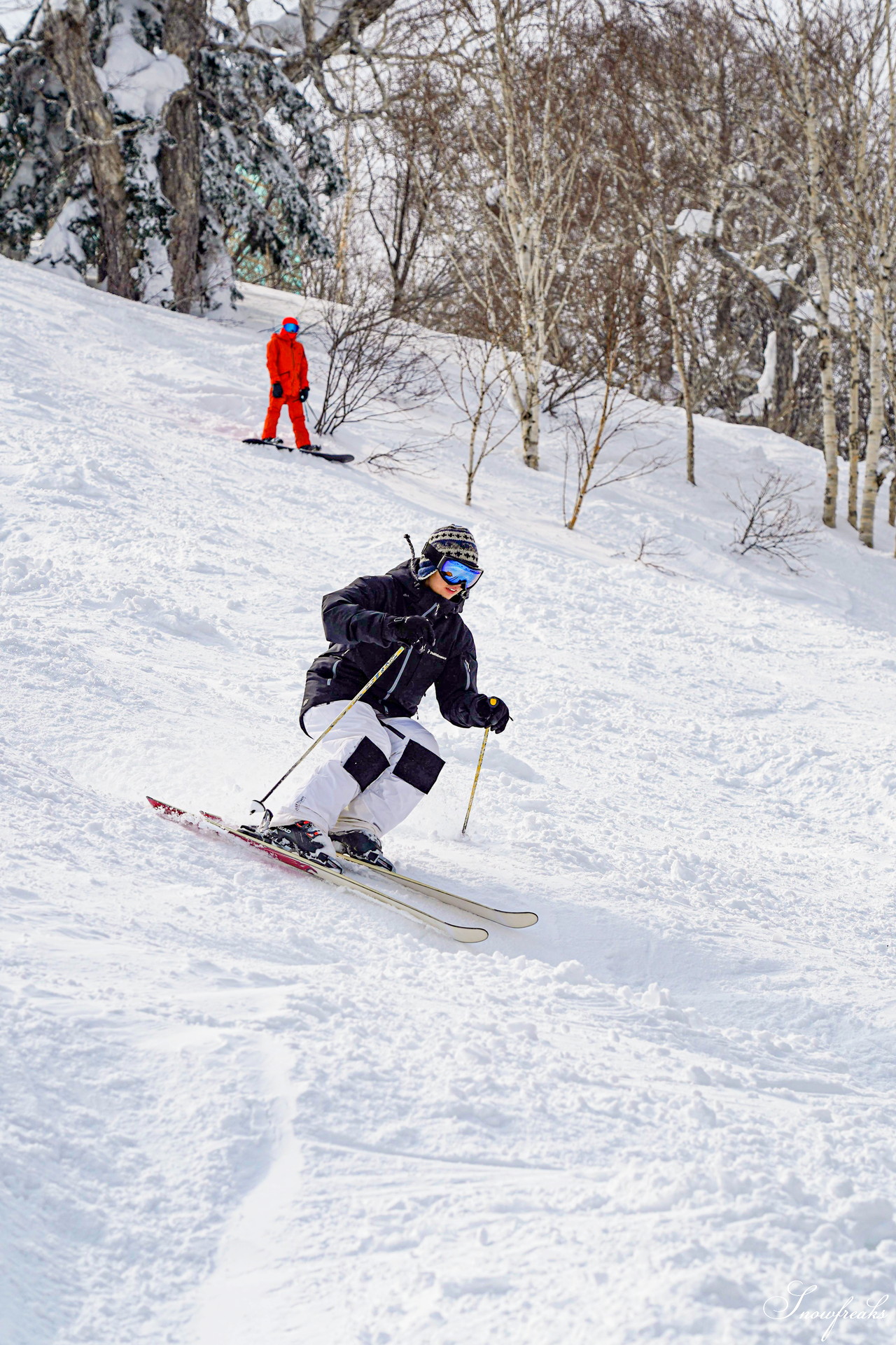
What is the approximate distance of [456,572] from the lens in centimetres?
378

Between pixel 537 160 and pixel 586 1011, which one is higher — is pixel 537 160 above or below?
above

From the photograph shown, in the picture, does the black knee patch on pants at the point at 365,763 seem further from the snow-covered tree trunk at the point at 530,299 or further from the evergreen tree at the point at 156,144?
the evergreen tree at the point at 156,144

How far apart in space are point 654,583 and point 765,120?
1441 centimetres

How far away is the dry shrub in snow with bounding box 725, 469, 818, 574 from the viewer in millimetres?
12289

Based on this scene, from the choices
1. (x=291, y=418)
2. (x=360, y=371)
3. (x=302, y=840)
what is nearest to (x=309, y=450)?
(x=291, y=418)

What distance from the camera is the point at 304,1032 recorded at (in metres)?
2.25

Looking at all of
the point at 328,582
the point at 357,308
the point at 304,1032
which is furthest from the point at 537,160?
the point at 304,1032

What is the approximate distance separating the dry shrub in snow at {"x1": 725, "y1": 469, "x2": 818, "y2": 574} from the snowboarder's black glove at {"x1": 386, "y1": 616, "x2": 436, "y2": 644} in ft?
29.9

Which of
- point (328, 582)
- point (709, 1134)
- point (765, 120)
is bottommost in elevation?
point (709, 1134)

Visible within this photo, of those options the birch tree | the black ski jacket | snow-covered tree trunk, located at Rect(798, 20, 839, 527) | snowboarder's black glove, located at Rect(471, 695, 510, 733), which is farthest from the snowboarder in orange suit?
snowboarder's black glove, located at Rect(471, 695, 510, 733)

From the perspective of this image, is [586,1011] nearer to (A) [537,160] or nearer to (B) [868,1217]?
(B) [868,1217]

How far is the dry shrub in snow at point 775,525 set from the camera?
12.3m

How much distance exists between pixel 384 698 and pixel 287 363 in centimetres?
769

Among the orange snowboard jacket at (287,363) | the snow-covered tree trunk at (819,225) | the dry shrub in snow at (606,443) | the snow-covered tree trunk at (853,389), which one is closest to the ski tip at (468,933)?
the orange snowboard jacket at (287,363)
